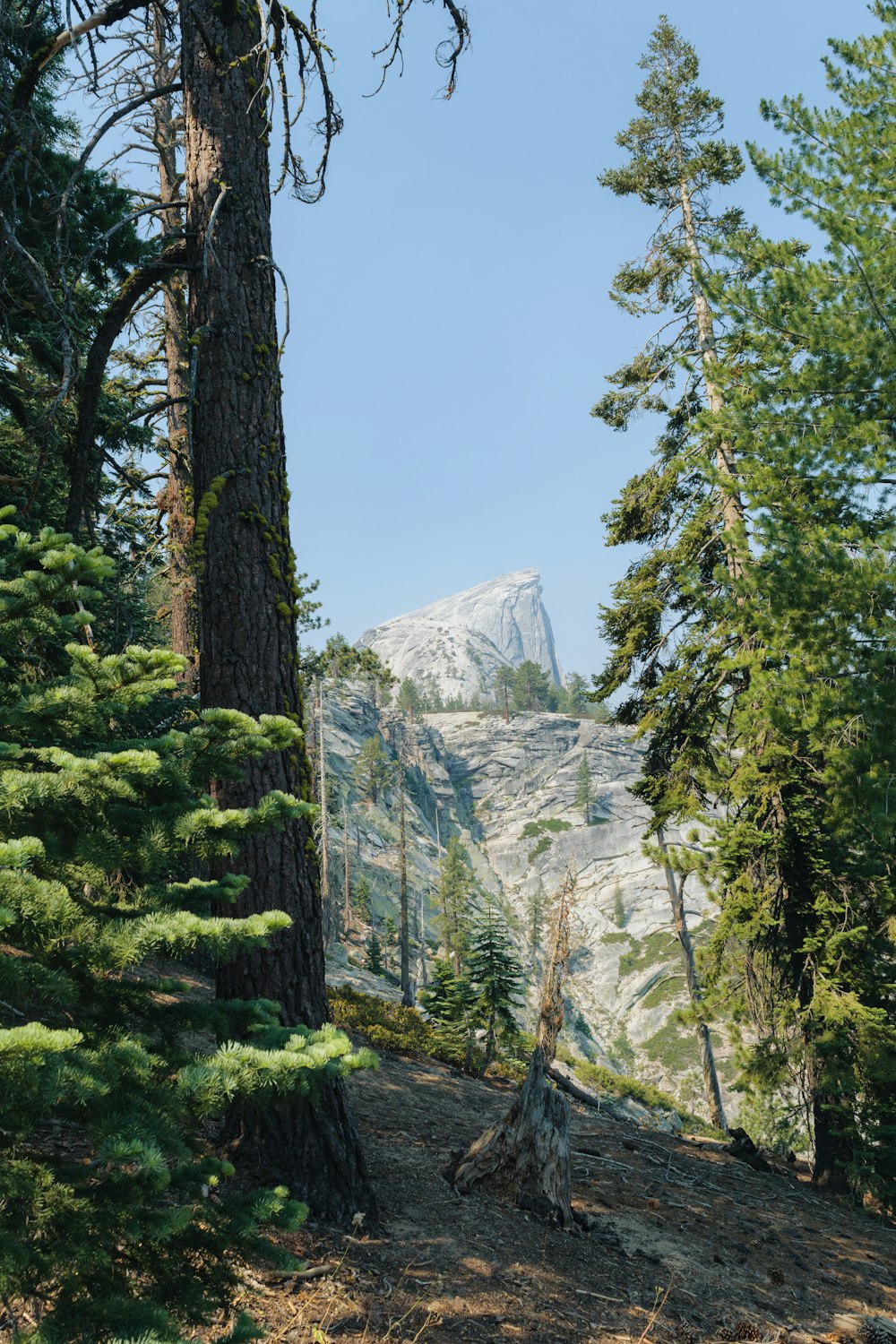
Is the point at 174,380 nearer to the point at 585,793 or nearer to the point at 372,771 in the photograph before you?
the point at 372,771

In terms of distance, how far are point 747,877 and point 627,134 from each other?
Result: 11.5 meters

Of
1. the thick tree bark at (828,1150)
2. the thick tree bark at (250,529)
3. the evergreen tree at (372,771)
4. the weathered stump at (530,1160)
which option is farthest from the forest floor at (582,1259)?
the evergreen tree at (372,771)

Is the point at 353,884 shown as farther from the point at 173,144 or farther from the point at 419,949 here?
the point at 173,144

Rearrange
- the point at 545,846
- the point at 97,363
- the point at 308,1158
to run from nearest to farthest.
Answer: the point at 308,1158 → the point at 97,363 → the point at 545,846

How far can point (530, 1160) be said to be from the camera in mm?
4824

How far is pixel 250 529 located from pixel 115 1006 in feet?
8.97

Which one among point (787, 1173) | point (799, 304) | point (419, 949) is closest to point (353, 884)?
point (419, 949)

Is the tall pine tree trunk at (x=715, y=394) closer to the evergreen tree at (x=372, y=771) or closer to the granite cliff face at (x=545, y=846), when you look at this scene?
the granite cliff face at (x=545, y=846)

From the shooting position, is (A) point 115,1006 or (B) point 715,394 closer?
(A) point 115,1006

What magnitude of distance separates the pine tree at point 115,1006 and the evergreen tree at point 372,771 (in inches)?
2626

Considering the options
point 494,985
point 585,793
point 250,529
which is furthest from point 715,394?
point 585,793

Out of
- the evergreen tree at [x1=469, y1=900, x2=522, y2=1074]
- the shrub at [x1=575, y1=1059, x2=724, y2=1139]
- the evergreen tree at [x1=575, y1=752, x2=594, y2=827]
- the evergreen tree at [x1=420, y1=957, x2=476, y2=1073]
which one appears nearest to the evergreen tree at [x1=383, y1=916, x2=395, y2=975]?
the shrub at [x1=575, y1=1059, x2=724, y2=1139]

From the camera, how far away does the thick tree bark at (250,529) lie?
3.77 meters

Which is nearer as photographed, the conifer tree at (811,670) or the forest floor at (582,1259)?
the forest floor at (582,1259)
